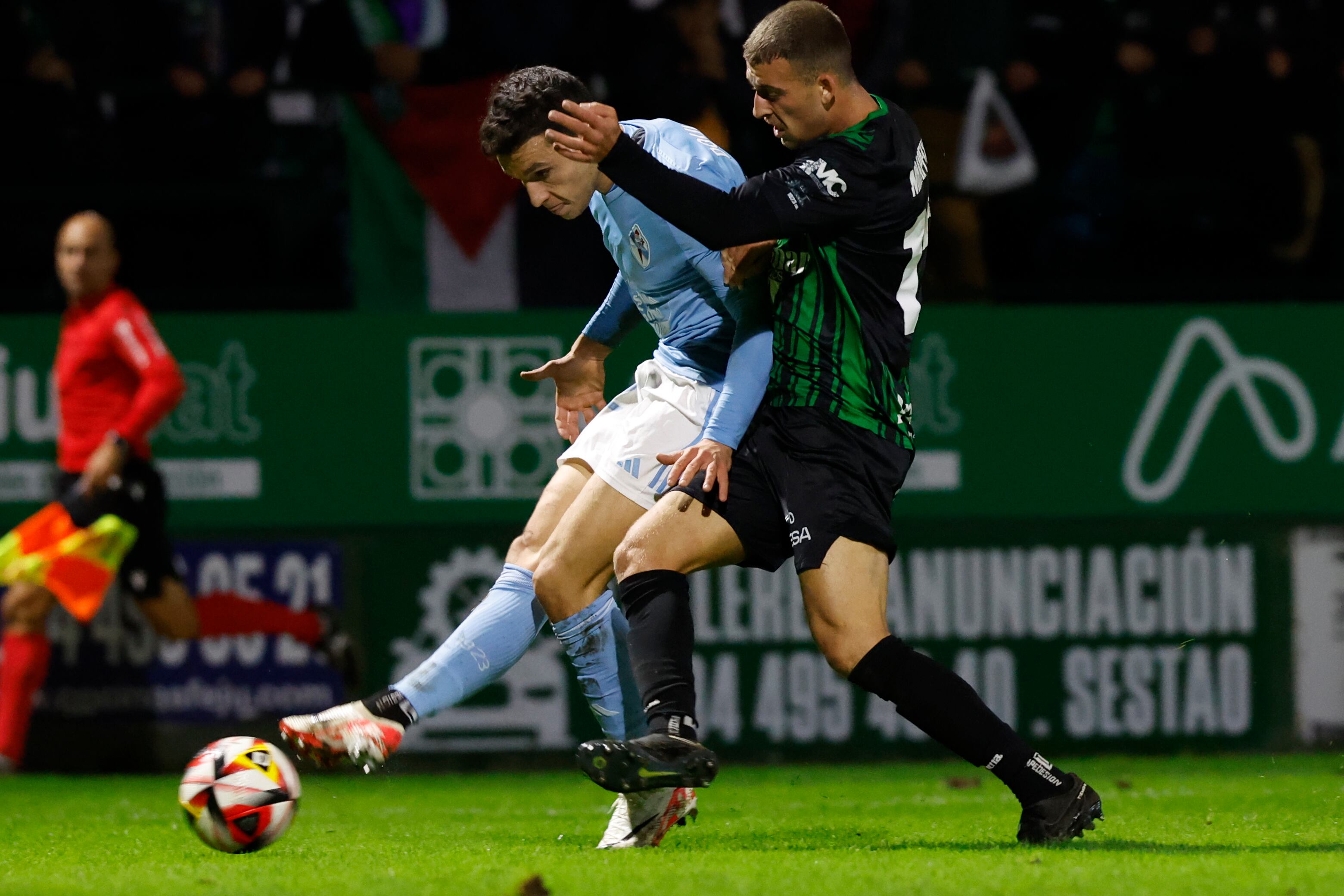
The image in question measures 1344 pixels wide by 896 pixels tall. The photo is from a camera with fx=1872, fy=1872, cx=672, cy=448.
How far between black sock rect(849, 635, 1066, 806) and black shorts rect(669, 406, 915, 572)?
27 centimetres

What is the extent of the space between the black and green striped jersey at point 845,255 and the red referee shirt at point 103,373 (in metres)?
3.85

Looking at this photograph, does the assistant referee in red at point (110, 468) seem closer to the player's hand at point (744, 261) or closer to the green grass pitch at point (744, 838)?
the green grass pitch at point (744, 838)

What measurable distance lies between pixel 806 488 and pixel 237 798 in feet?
5.07

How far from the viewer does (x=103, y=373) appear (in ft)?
25.7

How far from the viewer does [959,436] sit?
838 centimetres

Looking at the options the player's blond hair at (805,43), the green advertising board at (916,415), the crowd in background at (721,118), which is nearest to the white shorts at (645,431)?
the player's blond hair at (805,43)

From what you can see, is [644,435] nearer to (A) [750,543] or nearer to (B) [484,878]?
(A) [750,543]

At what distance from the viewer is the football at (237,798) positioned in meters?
4.45

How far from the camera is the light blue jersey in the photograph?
463cm

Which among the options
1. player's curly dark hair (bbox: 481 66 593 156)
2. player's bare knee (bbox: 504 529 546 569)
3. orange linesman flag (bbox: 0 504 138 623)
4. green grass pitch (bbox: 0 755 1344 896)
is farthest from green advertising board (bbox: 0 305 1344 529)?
player's curly dark hair (bbox: 481 66 593 156)

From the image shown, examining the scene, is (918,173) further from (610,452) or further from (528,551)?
(528,551)

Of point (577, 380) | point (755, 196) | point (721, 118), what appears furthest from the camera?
point (721, 118)

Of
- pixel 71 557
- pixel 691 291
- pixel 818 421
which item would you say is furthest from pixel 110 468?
pixel 818 421

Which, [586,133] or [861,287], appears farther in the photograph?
[861,287]
